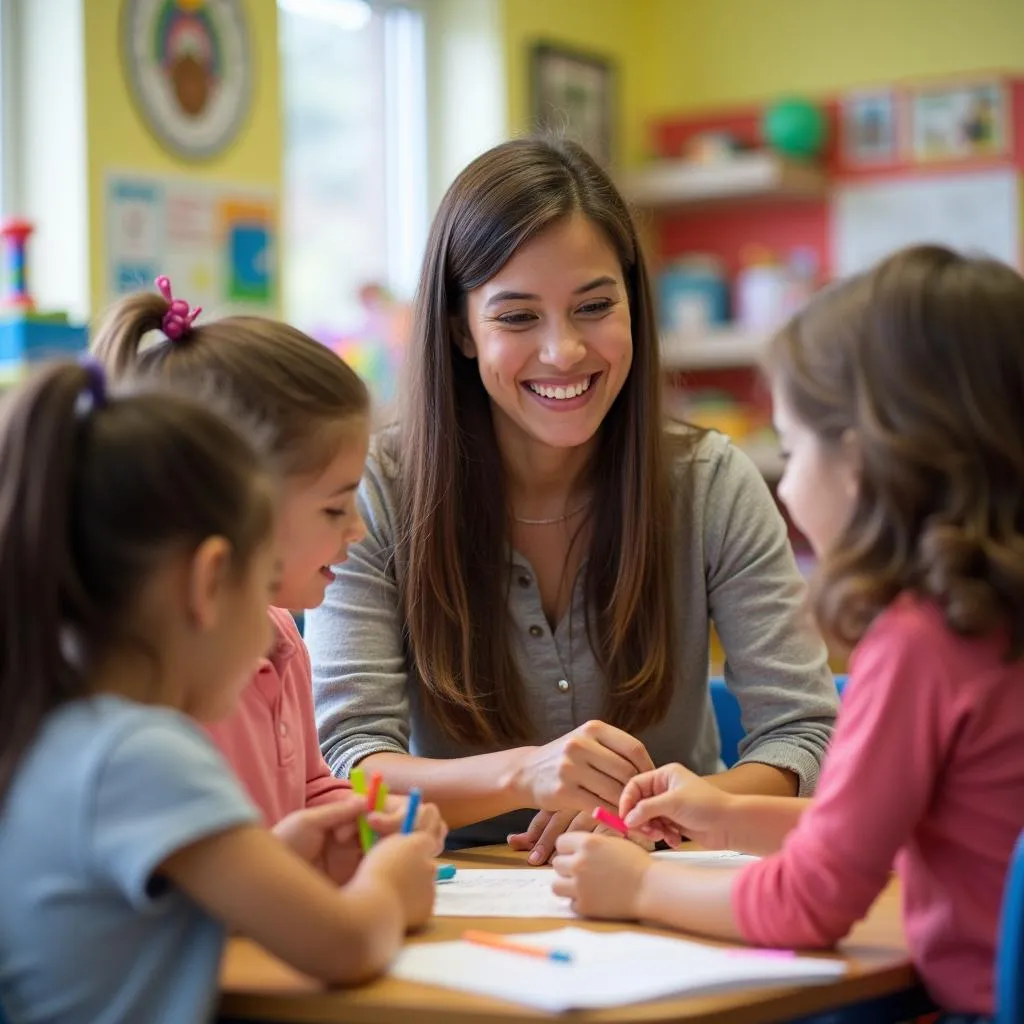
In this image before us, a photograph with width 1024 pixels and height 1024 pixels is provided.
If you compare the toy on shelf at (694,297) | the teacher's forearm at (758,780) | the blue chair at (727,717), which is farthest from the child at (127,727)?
the toy on shelf at (694,297)

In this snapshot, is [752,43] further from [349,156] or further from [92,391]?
[92,391]

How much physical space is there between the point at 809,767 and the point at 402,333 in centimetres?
266

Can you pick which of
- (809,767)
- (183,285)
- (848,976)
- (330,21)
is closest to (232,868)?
(848,976)

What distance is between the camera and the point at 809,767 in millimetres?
1776

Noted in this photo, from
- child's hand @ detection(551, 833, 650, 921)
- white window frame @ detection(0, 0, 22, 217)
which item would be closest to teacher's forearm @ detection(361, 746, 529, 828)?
child's hand @ detection(551, 833, 650, 921)

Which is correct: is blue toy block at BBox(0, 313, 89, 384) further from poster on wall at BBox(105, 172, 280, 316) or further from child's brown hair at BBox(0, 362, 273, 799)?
child's brown hair at BBox(0, 362, 273, 799)

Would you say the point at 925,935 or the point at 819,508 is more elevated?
the point at 819,508

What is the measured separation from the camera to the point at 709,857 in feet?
4.96

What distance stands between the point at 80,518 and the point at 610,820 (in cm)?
57

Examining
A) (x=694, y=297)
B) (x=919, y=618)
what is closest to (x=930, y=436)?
(x=919, y=618)

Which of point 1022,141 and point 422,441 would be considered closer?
point 422,441

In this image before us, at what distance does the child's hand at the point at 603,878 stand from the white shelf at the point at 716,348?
3812 millimetres

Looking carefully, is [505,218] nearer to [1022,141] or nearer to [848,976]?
[848,976]

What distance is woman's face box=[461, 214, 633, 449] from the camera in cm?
182
